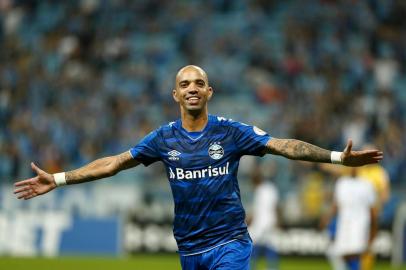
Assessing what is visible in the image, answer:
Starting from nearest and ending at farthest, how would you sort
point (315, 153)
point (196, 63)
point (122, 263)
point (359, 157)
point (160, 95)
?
point (359, 157)
point (315, 153)
point (122, 263)
point (160, 95)
point (196, 63)

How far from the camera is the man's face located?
7414 millimetres

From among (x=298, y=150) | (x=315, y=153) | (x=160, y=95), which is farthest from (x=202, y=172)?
(x=160, y=95)

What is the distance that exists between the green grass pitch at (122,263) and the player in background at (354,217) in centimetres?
563

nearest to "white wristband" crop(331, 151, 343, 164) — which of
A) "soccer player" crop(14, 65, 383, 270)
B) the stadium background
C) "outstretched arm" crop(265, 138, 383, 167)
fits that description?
"outstretched arm" crop(265, 138, 383, 167)

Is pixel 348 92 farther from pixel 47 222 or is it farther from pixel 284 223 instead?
pixel 47 222

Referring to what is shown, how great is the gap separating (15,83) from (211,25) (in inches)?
229

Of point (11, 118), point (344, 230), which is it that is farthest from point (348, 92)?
point (344, 230)

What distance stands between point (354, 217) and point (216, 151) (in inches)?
240

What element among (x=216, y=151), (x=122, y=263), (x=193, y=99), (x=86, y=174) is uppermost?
(x=193, y=99)

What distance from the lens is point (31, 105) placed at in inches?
966

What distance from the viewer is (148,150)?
7.69 m

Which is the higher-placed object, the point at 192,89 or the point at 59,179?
the point at 192,89

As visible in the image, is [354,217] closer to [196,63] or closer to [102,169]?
[102,169]

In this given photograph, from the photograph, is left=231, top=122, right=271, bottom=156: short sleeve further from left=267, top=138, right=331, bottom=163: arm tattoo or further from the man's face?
the man's face
